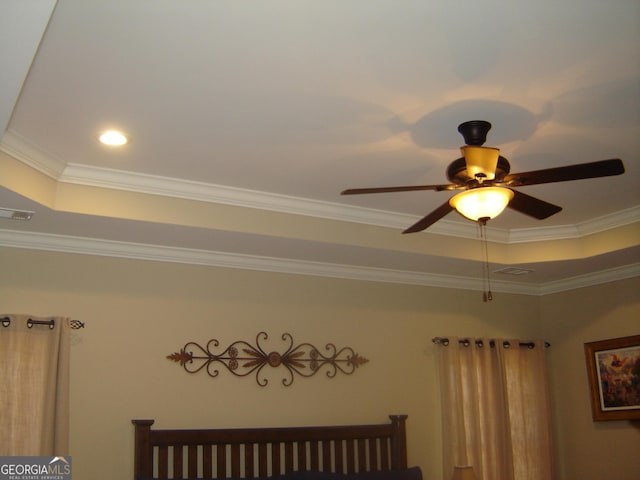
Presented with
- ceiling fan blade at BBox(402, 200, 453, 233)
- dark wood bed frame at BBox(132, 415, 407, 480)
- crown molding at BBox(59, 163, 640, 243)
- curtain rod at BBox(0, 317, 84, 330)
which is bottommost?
dark wood bed frame at BBox(132, 415, 407, 480)

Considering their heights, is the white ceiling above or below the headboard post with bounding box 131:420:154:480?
above

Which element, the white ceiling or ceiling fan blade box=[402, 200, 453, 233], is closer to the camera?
the white ceiling

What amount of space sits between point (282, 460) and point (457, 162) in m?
2.27

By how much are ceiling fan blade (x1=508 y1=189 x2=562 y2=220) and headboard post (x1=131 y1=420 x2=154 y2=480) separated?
231 cm

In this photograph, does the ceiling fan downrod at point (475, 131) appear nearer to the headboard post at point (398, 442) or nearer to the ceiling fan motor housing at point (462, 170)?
the ceiling fan motor housing at point (462, 170)

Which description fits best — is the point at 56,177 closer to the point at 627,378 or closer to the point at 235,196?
the point at 235,196

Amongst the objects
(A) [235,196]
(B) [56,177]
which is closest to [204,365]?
(A) [235,196]

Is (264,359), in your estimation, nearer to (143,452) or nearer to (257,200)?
(143,452)

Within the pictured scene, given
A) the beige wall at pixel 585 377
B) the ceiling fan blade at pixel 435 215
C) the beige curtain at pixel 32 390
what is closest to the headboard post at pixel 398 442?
the beige wall at pixel 585 377

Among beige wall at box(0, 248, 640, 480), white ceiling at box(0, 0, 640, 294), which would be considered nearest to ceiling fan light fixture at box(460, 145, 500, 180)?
white ceiling at box(0, 0, 640, 294)

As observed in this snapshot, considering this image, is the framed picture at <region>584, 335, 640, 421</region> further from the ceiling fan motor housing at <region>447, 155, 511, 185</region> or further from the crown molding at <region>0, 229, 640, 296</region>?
the ceiling fan motor housing at <region>447, 155, 511, 185</region>

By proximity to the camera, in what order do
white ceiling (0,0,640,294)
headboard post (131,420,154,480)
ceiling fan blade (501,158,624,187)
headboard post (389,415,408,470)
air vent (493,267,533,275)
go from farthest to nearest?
air vent (493,267,533,275) < headboard post (389,415,408,470) < headboard post (131,420,154,480) < ceiling fan blade (501,158,624,187) < white ceiling (0,0,640,294)

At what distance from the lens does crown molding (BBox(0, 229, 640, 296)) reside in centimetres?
374

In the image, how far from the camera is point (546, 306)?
544cm
